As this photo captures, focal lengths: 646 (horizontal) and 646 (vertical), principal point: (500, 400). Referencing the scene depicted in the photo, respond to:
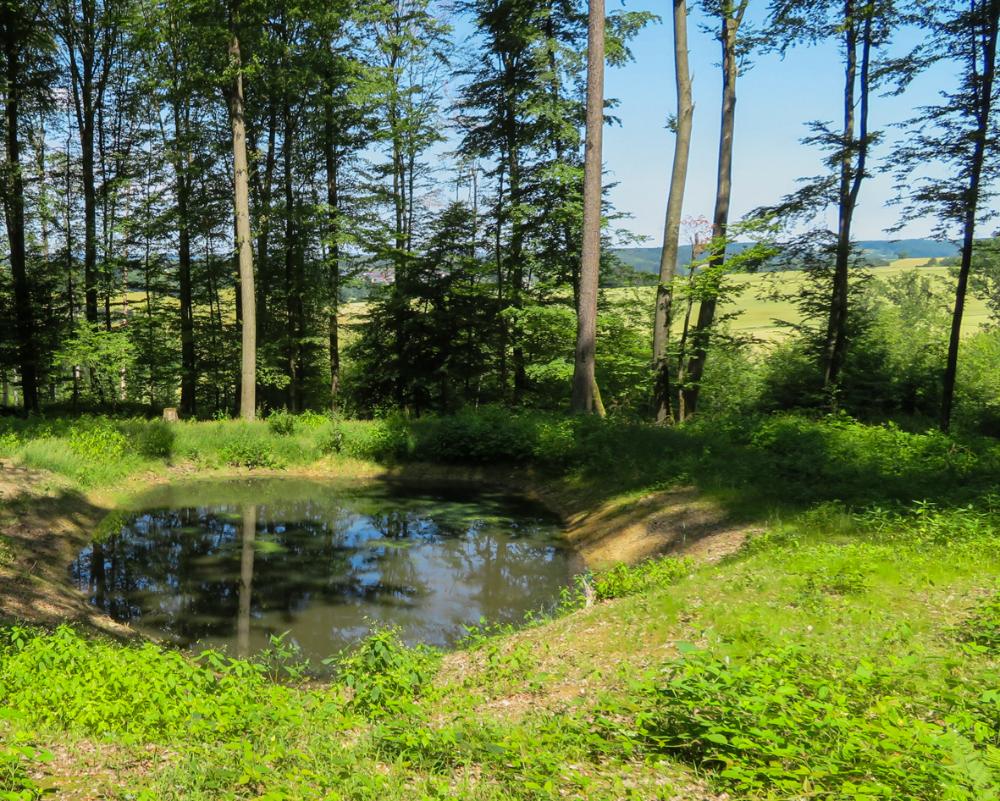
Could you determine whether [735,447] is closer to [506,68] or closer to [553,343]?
[553,343]

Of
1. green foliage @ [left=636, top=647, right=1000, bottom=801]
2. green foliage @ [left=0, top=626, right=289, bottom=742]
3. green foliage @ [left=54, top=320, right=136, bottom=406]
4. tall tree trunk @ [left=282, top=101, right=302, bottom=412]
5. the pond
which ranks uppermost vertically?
tall tree trunk @ [left=282, top=101, right=302, bottom=412]

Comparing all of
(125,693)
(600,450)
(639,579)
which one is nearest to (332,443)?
(600,450)

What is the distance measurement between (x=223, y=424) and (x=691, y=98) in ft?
50.6

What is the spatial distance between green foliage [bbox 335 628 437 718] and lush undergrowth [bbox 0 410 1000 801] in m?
0.03

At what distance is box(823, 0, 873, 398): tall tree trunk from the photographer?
1744 cm

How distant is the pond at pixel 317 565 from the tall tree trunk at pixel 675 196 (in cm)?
568

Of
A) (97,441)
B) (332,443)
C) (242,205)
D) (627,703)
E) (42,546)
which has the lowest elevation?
(42,546)

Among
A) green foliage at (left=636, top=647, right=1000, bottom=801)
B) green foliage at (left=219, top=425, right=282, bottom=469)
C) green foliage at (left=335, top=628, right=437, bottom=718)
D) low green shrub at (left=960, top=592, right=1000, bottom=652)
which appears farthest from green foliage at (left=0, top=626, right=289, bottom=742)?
green foliage at (left=219, top=425, right=282, bottom=469)

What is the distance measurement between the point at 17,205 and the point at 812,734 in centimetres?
2331

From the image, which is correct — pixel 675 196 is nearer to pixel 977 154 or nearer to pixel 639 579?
pixel 977 154

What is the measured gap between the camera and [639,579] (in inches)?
313

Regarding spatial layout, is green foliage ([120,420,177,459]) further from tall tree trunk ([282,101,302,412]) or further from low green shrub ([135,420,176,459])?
tall tree trunk ([282,101,302,412])

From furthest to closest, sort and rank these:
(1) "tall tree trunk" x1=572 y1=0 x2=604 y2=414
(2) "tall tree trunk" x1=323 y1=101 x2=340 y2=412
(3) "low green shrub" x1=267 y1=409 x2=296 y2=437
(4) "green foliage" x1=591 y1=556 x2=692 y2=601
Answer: (2) "tall tree trunk" x1=323 y1=101 x2=340 y2=412
(3) "low green shrub" x1=267 y1=409 x2=296 y2=437
(1) "tall tree trunk" x1=572 y1=0 x2=604 y2=414
(4) "green foliage" x1=591 y1=556 x2=692 y2=601

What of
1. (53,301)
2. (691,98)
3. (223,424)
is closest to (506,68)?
(691,98)
